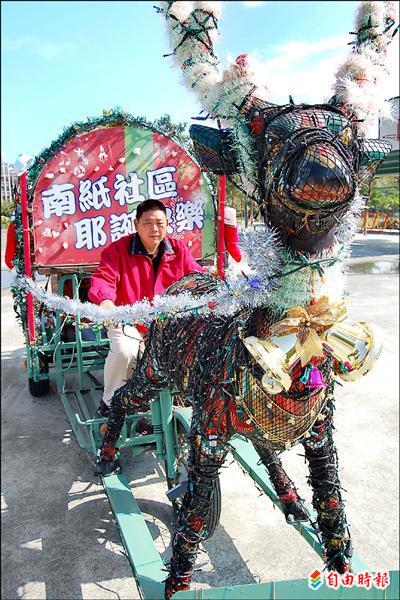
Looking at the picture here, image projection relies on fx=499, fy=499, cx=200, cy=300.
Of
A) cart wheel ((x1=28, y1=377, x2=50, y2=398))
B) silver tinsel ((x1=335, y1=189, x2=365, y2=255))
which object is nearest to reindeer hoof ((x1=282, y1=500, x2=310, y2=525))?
→ silver tinsel ((x1=335, y1=189, x2=365, y2=255))

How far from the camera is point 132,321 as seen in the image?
178 cm

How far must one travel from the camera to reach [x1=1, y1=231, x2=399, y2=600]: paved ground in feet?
7.76

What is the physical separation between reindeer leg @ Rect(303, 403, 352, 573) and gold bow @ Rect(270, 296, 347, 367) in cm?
43

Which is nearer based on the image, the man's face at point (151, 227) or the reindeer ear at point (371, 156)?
the reindeer ear at point (371, 156)

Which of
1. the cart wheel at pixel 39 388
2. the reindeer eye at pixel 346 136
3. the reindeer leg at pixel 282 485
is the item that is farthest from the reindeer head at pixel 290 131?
the cart wheel at pixel 39 388

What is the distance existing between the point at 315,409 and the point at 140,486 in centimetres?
186

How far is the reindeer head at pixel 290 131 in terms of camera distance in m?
1.23

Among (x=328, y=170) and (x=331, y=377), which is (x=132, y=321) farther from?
(x=328, y=170)

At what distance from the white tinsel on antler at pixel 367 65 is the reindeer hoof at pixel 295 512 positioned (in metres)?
1.69

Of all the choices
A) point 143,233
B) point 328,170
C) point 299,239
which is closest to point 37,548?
point 143,233

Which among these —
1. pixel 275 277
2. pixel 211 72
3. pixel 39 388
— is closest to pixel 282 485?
pixel 275 277

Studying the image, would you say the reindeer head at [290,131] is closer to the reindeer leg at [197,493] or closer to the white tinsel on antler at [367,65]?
the white tinsel on antler at [367,65]
